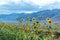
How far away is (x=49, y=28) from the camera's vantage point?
29.6ft

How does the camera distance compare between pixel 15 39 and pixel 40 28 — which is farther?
pixel 40 28

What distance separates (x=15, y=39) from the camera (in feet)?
26.9

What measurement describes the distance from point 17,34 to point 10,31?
0.39 m

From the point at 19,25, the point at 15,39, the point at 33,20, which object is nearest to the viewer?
the point at 15,39

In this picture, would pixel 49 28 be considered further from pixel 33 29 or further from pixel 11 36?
pixel 11 36

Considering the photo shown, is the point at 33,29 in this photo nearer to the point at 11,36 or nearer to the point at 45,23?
the point at 45,23

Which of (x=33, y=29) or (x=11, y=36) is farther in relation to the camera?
(x=33, y=29)

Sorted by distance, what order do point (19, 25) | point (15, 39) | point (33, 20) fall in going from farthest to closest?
point (19, 25) < point (33, 20) < point (15, 39)

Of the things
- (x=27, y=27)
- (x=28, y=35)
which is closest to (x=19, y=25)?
(x=27, y=27)

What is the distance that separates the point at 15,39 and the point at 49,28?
1.41 m

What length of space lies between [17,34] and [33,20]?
0.83m

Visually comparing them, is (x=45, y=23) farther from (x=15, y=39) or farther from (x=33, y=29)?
(x=15, y=39)

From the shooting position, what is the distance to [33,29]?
909cm

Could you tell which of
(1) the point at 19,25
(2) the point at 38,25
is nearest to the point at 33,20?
(2) the point at 38,25
